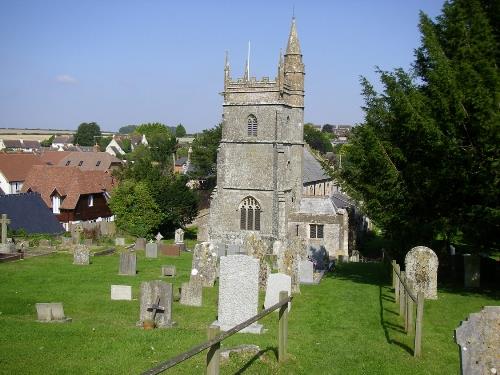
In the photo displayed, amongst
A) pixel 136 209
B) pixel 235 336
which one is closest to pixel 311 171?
pixel 136 209

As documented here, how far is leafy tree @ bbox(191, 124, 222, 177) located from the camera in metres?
63.7

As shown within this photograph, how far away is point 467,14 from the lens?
17.9 meters

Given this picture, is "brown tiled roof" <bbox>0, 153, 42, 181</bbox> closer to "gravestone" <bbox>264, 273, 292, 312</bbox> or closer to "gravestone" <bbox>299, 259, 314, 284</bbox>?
"gravestone" <bbox>299, 259, 314, 284</bbox>

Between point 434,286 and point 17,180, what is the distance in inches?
2098

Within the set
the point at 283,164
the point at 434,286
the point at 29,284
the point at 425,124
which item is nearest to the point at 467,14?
the point at 425,124

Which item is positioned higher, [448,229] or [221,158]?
[221,158]

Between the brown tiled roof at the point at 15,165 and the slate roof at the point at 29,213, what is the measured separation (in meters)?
21.6

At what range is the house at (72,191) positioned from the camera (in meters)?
45.1

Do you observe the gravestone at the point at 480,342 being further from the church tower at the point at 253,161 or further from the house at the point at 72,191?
the house at the point at 72,191

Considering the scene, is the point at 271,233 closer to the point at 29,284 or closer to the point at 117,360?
the point at 29,284

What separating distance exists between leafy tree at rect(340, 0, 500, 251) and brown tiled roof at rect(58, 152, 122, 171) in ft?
228

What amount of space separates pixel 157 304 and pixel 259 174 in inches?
1004

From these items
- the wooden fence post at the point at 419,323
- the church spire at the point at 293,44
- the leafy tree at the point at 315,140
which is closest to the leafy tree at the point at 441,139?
the wooden fence post at the point at 419,323

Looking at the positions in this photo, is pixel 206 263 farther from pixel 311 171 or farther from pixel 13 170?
pixel 13 170
